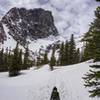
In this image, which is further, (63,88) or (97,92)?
(63,88)

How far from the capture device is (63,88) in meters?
31.4

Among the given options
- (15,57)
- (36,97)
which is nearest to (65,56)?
(15,57)

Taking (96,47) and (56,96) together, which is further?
(56,96)

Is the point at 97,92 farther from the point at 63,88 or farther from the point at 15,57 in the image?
the point at 15,57

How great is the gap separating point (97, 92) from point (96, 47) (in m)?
2.52

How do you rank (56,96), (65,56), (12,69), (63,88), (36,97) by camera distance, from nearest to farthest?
(56,96) → (36,97) → (63,88) → (12,69) → (65,56)

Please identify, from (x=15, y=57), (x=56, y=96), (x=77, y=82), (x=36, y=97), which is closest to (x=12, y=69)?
(x=15, y=57)

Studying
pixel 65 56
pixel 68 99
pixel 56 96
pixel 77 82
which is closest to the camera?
pixel 56 96

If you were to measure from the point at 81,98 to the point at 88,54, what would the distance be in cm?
1221

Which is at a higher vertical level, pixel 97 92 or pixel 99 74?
pixel 99 74

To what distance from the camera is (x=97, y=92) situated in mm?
12430

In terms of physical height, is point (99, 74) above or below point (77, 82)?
above

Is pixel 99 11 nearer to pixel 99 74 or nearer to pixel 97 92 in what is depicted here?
pixel 99 74

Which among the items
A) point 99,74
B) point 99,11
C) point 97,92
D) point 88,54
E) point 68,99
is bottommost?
point 68,99
